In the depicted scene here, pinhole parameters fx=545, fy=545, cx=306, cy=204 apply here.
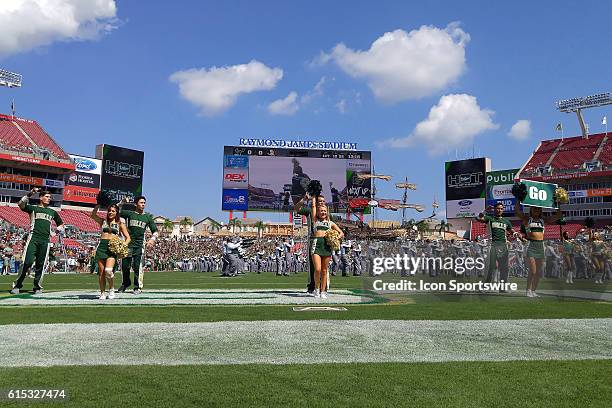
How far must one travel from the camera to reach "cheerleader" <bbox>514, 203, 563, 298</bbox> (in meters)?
11.9

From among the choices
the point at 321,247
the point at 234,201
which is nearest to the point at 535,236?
the point at 321,247

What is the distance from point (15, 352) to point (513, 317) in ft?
20.8

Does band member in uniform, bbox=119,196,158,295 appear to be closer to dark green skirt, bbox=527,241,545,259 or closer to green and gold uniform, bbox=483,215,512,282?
green and gold uniform, bbox=483,215,512,282

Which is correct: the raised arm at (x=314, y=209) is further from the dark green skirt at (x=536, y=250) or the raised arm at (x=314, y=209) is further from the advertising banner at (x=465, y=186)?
the advertising banner at (x=465, y=186)

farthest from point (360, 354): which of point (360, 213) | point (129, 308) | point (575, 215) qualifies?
point (575, 215)

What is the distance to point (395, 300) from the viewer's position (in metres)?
10.4

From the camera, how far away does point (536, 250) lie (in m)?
12.3

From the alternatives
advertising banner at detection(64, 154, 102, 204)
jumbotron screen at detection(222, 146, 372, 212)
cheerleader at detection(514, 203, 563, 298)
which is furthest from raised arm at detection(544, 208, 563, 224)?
advertising banner at detection(64, 154, 102, 204)

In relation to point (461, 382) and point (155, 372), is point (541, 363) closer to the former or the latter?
point (461, 382)

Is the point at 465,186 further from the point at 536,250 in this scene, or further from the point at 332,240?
the point at 332,240

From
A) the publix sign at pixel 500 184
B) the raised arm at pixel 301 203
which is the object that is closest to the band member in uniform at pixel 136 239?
the raised arm at pixel 301 203

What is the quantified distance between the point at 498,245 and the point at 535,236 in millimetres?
856

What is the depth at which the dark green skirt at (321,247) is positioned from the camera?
11266mm

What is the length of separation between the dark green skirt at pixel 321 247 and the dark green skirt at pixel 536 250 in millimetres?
4726
